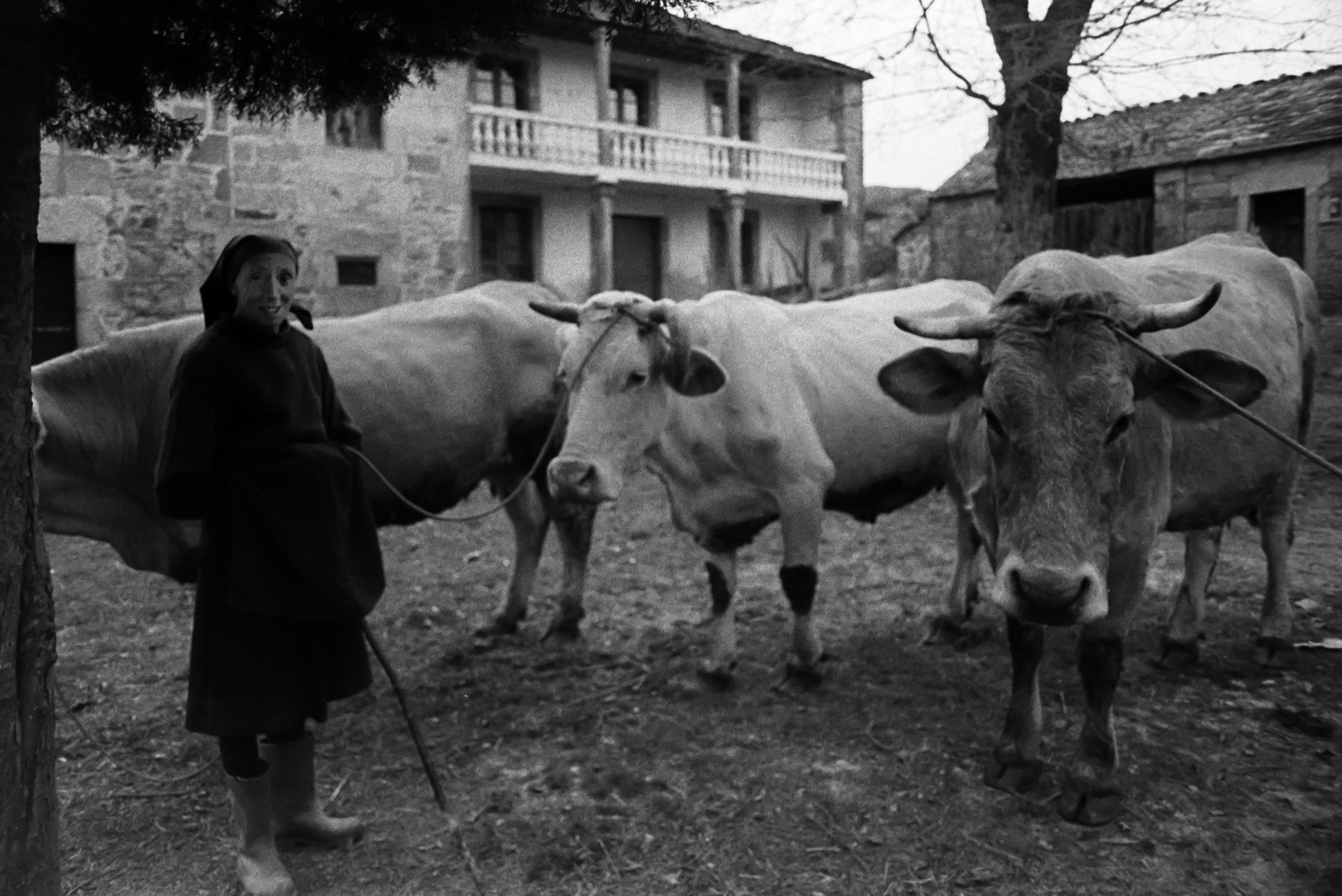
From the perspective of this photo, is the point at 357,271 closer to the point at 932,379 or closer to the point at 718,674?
the point at 718,674

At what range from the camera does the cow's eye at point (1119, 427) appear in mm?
2783

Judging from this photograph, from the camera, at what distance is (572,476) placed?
3.84 m

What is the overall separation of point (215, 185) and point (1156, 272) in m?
12.1

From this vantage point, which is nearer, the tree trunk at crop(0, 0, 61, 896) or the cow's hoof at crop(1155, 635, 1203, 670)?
the tree trunk at crop(0, 0, 61, 896)

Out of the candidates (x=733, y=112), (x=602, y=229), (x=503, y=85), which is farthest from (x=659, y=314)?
(x=733, y=112)

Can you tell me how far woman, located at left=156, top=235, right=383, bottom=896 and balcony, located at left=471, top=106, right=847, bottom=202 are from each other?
1700 centimetres

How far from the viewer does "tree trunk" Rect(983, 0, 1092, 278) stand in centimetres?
→ 795

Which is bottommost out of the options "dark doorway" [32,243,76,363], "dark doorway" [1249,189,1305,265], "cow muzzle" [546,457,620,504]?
"cow muzzle" [546,457,620,504]

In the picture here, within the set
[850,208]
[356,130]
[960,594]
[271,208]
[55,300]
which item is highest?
[850,208]

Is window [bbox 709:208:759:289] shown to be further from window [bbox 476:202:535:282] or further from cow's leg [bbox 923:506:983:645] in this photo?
cow's leg [bbox 923:506:983:645]

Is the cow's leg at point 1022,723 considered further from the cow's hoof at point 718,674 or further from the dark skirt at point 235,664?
the dark skirt at point 235,664

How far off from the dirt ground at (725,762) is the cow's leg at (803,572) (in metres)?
0.12

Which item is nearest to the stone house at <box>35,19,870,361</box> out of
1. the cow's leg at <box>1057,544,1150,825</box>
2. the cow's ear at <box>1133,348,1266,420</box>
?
the cow's ear at <box>1133,348,1266,420</box>

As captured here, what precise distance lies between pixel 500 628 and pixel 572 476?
1780 mm
